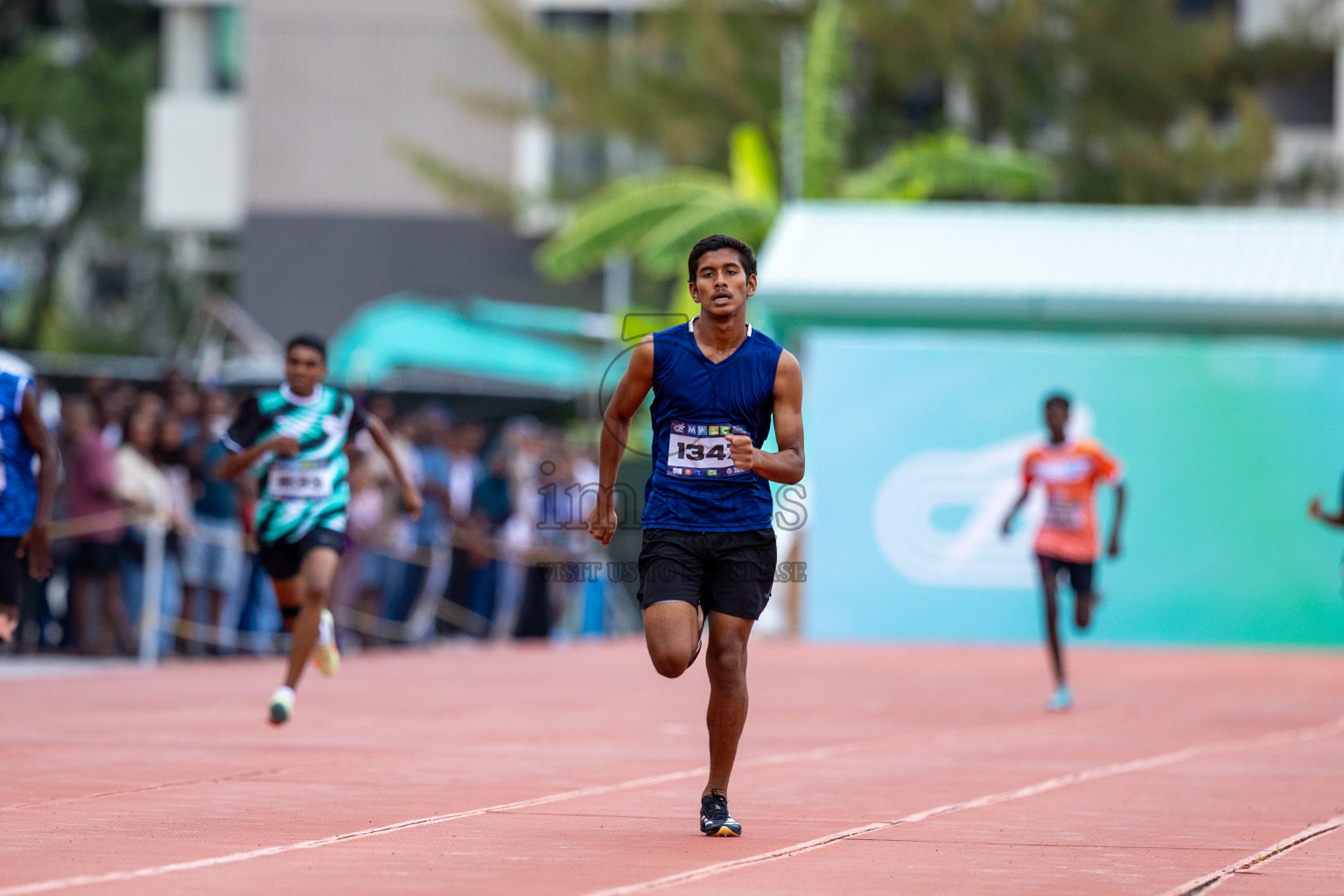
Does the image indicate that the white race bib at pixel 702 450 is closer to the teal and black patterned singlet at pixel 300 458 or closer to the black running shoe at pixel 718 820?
the black running shoe at pixel 718 820

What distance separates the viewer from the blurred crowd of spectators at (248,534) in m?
17.4

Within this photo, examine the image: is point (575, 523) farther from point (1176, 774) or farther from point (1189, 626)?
point (1176, 774)

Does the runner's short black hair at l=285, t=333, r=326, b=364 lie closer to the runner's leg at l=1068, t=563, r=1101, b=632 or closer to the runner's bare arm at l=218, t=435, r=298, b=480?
the runner's bare arm at l=218, t=435, r=298, b=480

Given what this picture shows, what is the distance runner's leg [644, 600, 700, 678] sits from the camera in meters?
7.50

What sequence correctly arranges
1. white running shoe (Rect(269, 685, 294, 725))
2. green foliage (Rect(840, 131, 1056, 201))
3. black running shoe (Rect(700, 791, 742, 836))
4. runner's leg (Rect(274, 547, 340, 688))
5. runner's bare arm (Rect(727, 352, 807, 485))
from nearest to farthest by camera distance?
runner's bare arm (Rect(727, 352, 807, 485)) → black running shoe (Rect(700, 791, 742, 836)) → white running shoe (Rect(269, 685, 294, 725)) → runner's leg (Rect(274, 547, 340, 688)) → green foliage (Rect(840, 131, 1056, 201))

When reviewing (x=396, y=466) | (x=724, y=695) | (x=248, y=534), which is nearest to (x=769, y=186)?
(x=248, y=534)

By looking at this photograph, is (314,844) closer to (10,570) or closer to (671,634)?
(671,634)

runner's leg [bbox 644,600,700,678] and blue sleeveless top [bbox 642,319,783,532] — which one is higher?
blue sleeveless top [bbox 642,319,783,532]

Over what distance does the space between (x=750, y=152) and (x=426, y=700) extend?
19.8 meters

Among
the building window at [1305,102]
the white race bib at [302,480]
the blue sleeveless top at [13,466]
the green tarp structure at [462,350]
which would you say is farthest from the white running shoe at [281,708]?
the building window at [1305,102]

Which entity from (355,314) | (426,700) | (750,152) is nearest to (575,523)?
(426,700)

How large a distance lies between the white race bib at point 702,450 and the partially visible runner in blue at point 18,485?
3846mm

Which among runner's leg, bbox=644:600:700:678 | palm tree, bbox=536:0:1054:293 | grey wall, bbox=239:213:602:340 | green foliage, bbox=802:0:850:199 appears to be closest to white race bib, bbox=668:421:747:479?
runner's leg, bbox=644:600:700:678

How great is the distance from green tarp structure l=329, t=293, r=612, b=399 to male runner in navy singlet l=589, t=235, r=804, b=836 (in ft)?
60.5
